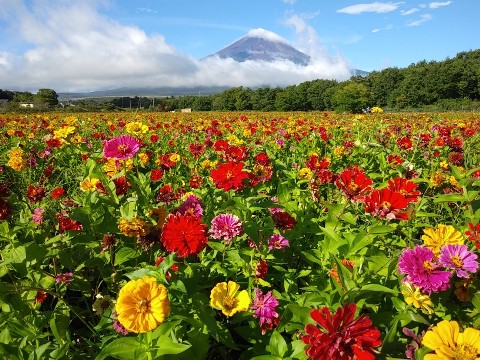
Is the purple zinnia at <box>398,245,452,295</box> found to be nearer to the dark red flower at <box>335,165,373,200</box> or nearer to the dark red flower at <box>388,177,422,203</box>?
the dark red flower at <box>388,177,422,203</box>

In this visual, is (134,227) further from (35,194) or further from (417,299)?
(417,299)

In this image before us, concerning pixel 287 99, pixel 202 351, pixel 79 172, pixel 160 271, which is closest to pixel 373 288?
pixel 202 351

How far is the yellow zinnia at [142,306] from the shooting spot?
44.0 inches

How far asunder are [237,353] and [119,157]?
1.23 m

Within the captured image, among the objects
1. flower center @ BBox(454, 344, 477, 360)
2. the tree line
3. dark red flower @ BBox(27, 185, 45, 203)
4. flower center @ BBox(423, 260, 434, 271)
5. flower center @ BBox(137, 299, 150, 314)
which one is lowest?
flower center @ BBox(454, 344, 477, 360)

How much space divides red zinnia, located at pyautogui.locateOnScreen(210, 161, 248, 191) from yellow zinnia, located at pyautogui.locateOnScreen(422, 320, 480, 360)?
1.20 meters

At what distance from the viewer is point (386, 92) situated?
72.5 m

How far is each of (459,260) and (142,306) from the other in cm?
117

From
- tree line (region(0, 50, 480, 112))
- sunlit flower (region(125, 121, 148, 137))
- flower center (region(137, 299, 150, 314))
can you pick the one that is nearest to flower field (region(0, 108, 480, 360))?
flower center (region(137, 299, 150, 314))

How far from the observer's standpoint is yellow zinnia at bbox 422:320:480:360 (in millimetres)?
965

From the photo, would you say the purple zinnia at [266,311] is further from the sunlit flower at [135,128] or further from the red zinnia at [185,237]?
the sunlit flower at [135,128]

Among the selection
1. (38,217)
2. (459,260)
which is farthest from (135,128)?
(459,260)

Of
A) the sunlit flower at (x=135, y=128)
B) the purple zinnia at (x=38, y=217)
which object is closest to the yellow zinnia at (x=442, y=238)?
the purple zinnia at (x=38, y=217)

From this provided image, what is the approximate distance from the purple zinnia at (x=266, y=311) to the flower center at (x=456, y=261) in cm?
72
